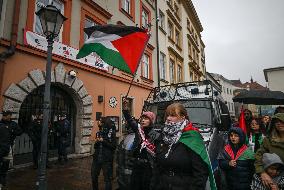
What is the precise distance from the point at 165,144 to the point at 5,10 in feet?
23.9

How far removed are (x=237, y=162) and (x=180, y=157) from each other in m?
1.88

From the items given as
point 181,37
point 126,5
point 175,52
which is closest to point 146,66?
point 126,5

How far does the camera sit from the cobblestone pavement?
621cm

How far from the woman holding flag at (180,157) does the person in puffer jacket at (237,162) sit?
55.1 inches

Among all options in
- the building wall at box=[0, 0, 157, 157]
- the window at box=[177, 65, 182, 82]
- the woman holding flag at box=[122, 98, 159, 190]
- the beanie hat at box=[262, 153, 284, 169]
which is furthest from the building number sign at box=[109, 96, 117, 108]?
the window at box=[177, 65, 182, 82]

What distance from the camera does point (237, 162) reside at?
415 centimetres

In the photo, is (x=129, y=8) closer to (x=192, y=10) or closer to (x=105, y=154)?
(x=105, y=154)

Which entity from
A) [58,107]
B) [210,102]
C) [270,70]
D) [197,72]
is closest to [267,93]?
[210,102]

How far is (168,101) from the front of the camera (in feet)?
23.8

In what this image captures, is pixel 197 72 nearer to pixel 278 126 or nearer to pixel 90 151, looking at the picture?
pixel 90 151

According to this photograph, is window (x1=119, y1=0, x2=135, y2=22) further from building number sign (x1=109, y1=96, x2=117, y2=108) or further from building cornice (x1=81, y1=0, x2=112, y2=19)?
building number sign (x1=109, y1=96, x2=117, y2=108)

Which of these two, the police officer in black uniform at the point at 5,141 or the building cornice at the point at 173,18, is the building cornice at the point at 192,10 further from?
the police officer in black uniform at the point at 5,141

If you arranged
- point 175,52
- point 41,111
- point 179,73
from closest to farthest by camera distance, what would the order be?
point 41,111 < point 175,52 < point 179,73

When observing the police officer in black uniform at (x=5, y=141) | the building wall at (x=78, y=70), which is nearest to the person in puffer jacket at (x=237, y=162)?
the police officer in black uniform at (x=5, y=141)
